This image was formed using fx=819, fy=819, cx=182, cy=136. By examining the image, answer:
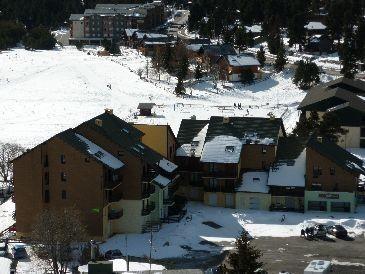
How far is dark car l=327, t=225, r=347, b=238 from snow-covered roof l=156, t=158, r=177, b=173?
10.4 meters

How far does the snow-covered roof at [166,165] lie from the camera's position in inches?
1987

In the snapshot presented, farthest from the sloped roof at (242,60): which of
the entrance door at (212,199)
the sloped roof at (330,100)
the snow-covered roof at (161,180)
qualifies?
the snow-covered roof at (161,180)

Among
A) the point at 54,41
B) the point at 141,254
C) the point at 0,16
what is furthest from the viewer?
the point at 0,16

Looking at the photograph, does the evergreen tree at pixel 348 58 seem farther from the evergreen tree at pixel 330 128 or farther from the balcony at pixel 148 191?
the balcony at pixel 148 191

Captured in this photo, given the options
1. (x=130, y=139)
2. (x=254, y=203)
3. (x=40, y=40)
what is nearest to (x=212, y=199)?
(x=254, y=203)

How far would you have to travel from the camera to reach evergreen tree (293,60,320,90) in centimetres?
9175

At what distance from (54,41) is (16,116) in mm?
63794

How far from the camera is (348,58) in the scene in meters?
94.8

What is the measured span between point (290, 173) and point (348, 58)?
149ft

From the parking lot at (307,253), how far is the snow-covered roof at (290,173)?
246 inches

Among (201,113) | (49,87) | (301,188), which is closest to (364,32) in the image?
(201,113)

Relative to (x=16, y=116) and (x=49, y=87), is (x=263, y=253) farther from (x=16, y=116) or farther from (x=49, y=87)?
(x=49, y=87)

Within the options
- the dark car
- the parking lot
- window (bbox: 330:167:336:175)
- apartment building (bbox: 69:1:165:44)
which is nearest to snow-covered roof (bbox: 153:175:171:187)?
the parking lot

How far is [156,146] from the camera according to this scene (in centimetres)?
5319
